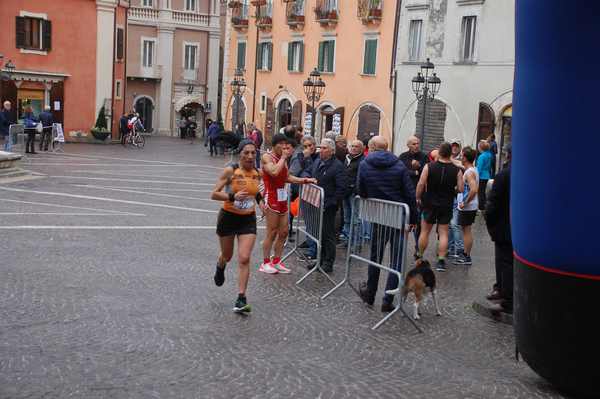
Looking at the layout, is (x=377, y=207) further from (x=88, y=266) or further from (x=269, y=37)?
(x=269, y=37)

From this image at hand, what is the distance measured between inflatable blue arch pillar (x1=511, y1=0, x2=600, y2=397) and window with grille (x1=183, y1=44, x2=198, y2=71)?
55.5m

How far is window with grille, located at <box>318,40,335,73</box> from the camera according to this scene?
42.6 metres

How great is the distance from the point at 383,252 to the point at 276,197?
219cm

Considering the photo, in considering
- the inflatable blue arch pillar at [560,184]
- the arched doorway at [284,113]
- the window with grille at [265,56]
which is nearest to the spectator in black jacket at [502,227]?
the inflatable blue arch pillar at [560,184]

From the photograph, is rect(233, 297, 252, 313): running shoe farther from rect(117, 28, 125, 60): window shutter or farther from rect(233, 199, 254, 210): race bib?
rect(117, 28, 125, 60): window shutter

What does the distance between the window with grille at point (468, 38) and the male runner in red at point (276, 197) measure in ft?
69.6

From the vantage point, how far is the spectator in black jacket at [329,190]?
459 inches

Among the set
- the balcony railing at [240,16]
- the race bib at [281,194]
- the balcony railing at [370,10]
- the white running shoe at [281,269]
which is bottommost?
the white running shoe at [281,269]

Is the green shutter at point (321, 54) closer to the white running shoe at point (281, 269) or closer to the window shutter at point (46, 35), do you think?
the window shutter at point (46, 35)

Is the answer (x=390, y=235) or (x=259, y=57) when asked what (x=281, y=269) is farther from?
(x=259, y=57)

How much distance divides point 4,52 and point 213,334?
3814cm

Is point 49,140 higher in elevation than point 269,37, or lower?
lower

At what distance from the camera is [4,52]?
4272 centimetres

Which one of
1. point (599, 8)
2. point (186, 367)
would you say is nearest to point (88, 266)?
point (186, 367)
